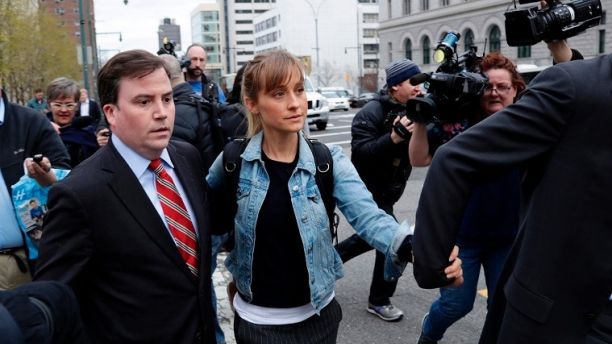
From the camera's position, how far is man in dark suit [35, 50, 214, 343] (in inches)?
79.2

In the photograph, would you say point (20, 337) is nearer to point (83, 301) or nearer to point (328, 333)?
point (83, 301)

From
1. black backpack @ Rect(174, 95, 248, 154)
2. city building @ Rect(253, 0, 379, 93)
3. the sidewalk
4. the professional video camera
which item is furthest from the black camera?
city building @ Rect(253, 0, 379, 93)

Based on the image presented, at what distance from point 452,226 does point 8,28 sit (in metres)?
31.9

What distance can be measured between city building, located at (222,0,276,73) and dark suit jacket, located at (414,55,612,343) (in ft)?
492

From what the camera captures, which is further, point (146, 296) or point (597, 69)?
point (146, 296)

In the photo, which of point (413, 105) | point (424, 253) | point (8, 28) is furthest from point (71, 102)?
point (8, 28)

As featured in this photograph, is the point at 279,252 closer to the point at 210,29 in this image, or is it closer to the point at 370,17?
the point at 370,17

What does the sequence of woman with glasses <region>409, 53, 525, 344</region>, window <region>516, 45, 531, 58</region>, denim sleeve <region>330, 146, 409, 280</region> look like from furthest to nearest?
window <region>516, 45, 531, 58</region> → woman with glasses <region>409, 53, 525, 344</region> → denim sleeve <region>330, 146, 409, 280</region>

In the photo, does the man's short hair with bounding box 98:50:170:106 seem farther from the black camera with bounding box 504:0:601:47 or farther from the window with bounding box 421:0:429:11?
the window with bounding box 421:0:429:11

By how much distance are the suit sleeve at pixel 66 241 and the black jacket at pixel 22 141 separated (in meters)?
1.30

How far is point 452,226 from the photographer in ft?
6.11

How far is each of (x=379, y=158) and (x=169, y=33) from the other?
386 feet

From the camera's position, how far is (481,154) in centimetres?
182

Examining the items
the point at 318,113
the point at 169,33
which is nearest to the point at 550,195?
the point at 318,113
